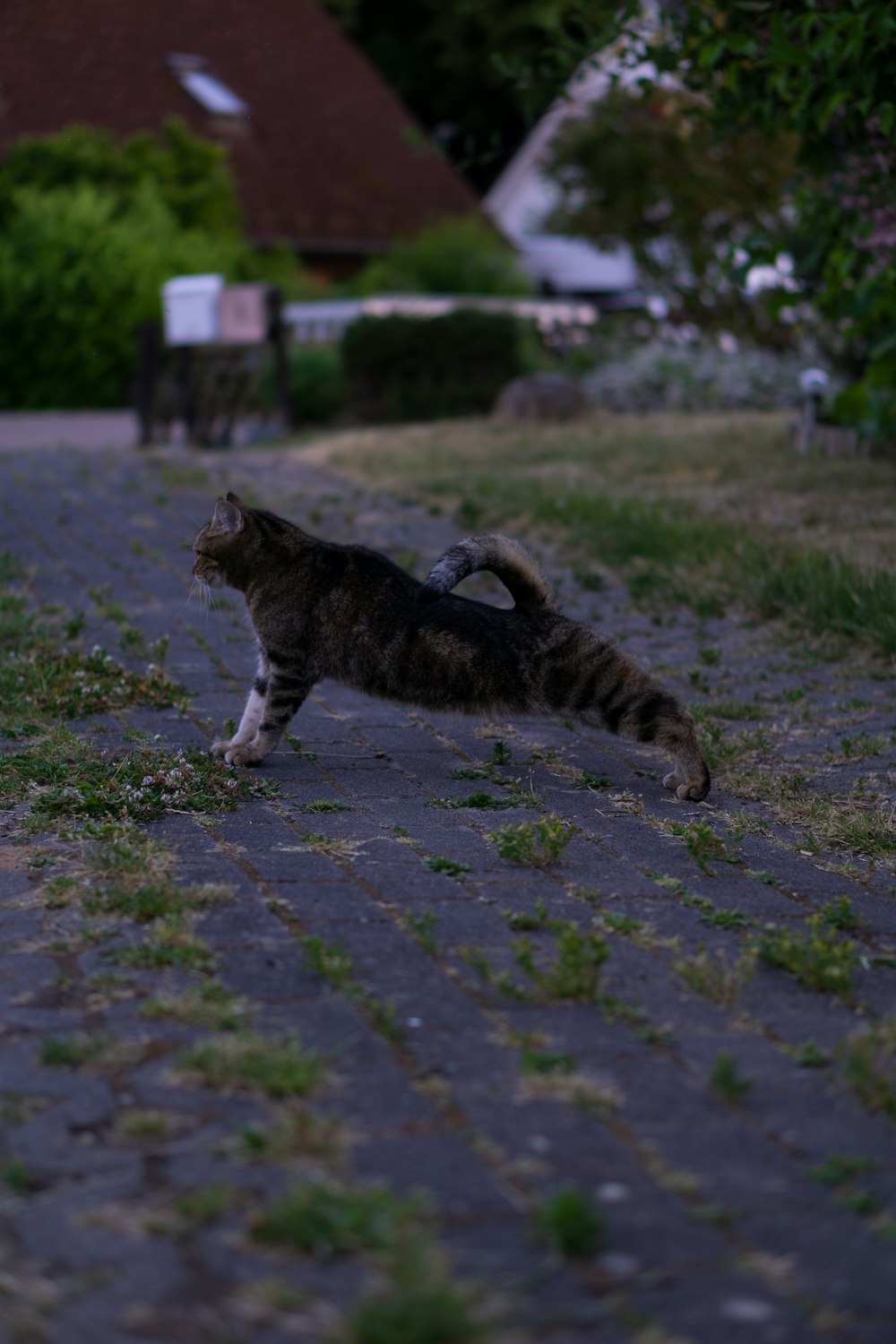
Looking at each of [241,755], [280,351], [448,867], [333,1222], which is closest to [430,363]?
[280,351]

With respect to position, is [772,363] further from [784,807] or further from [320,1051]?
[320,1051]

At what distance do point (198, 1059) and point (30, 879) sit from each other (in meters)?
1.36

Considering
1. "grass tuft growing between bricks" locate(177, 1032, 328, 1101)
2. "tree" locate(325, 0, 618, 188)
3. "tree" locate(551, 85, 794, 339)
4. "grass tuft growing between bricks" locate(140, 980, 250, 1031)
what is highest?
"tree" locate(325, 0, 618, 188)

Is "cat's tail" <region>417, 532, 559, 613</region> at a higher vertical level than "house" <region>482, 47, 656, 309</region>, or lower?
lower

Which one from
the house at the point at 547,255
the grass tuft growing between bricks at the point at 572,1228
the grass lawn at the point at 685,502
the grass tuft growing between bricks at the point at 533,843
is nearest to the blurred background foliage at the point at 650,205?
the grass lawn at the point at 685,502

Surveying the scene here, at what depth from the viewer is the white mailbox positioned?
738 inches

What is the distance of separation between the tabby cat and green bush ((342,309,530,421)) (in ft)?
44.2

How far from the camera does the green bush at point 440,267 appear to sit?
91.5ft

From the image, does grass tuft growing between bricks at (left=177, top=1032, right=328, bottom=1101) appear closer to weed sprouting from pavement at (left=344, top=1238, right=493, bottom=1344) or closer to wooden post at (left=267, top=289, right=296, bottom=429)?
weed sprouting from pavement at (left=344, top=1238, right=493, bottom=1344)

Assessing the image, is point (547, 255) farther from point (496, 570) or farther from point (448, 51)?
point (496, 570)

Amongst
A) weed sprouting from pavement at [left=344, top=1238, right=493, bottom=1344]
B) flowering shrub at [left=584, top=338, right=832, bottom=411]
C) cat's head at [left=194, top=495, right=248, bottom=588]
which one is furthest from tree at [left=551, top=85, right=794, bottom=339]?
weed sprouting from pavement at [left=344, top=1238, right=493, bottom=1344]

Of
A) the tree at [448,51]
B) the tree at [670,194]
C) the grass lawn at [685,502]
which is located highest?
the tree at [448,51]

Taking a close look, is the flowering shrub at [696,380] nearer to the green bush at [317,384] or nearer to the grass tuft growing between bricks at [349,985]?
the green bush at [317,384]

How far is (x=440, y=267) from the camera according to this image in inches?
1098
